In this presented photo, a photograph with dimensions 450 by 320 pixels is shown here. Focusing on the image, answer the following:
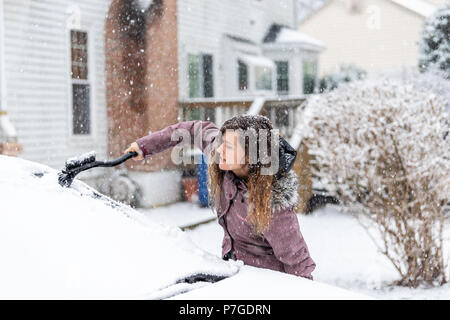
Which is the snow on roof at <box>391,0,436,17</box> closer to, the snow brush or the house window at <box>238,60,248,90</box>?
the house window at <box>238,60,248,90</box>

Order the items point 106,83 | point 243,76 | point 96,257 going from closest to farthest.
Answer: point 96,257, point 106,83, point 243,76

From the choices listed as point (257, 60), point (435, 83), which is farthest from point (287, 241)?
point (257, 60)

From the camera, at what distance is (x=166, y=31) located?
9297mm

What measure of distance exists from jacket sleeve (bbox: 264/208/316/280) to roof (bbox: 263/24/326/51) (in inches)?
489

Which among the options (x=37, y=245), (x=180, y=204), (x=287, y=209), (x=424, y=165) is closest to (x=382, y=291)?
(x=424, y=165)

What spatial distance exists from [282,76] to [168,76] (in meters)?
6.50

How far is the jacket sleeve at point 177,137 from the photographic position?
2170 mm

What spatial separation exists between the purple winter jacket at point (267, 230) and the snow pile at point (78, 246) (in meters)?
0.31

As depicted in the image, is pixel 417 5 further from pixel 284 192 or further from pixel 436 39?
pixel 284 192

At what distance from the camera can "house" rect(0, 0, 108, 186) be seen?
7074mm

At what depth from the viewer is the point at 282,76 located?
15016 mm

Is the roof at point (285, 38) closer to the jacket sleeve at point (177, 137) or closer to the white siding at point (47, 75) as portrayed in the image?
the white siding at point (47, 75)
